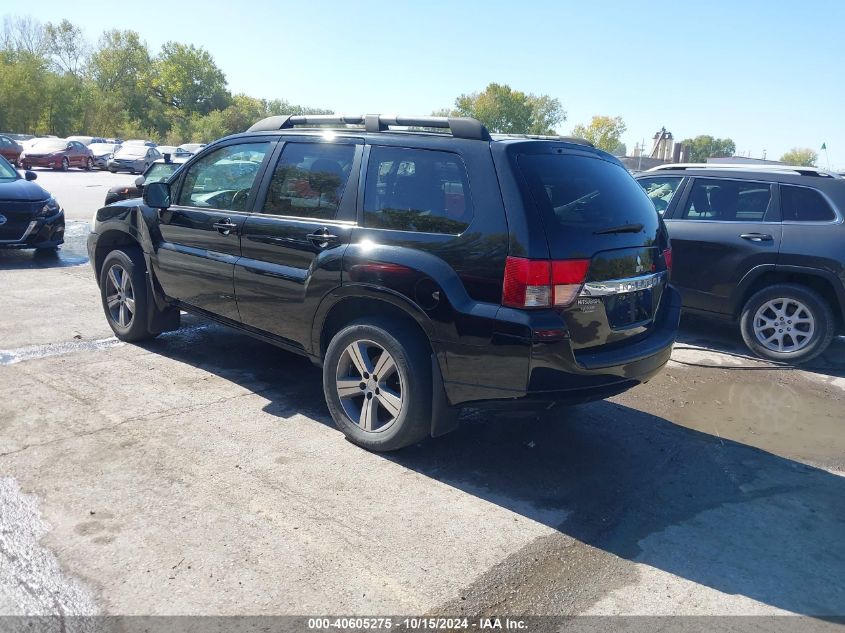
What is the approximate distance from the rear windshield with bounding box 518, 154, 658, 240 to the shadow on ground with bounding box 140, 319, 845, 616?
145 centimetres

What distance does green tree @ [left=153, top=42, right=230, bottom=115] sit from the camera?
92.5 meters

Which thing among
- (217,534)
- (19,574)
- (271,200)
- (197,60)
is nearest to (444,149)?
(271,200)

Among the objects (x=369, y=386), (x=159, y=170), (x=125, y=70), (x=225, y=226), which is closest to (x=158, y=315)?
(x=225, y=226)

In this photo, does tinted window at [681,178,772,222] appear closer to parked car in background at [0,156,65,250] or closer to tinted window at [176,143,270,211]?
tinted window at [176,143,270,211]

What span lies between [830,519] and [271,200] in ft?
12.8

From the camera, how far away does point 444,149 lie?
397 cm

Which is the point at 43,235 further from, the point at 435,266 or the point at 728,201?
the point at 728,201

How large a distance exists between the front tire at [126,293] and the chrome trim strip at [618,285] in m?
3.93

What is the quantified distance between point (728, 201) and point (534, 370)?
4675 mm

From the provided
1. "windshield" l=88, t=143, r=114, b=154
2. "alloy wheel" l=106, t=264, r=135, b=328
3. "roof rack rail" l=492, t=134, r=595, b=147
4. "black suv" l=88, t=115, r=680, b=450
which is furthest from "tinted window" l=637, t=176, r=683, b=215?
"windshield" l=88, t=143, r=114, b=154

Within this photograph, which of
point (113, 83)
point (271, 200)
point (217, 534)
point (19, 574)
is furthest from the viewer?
point (113, 83)

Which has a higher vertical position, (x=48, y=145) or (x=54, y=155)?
(x=48, y=145)

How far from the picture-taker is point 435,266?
3.76 meters

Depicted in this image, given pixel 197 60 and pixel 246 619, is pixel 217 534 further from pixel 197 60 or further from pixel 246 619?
pixel 197 60
